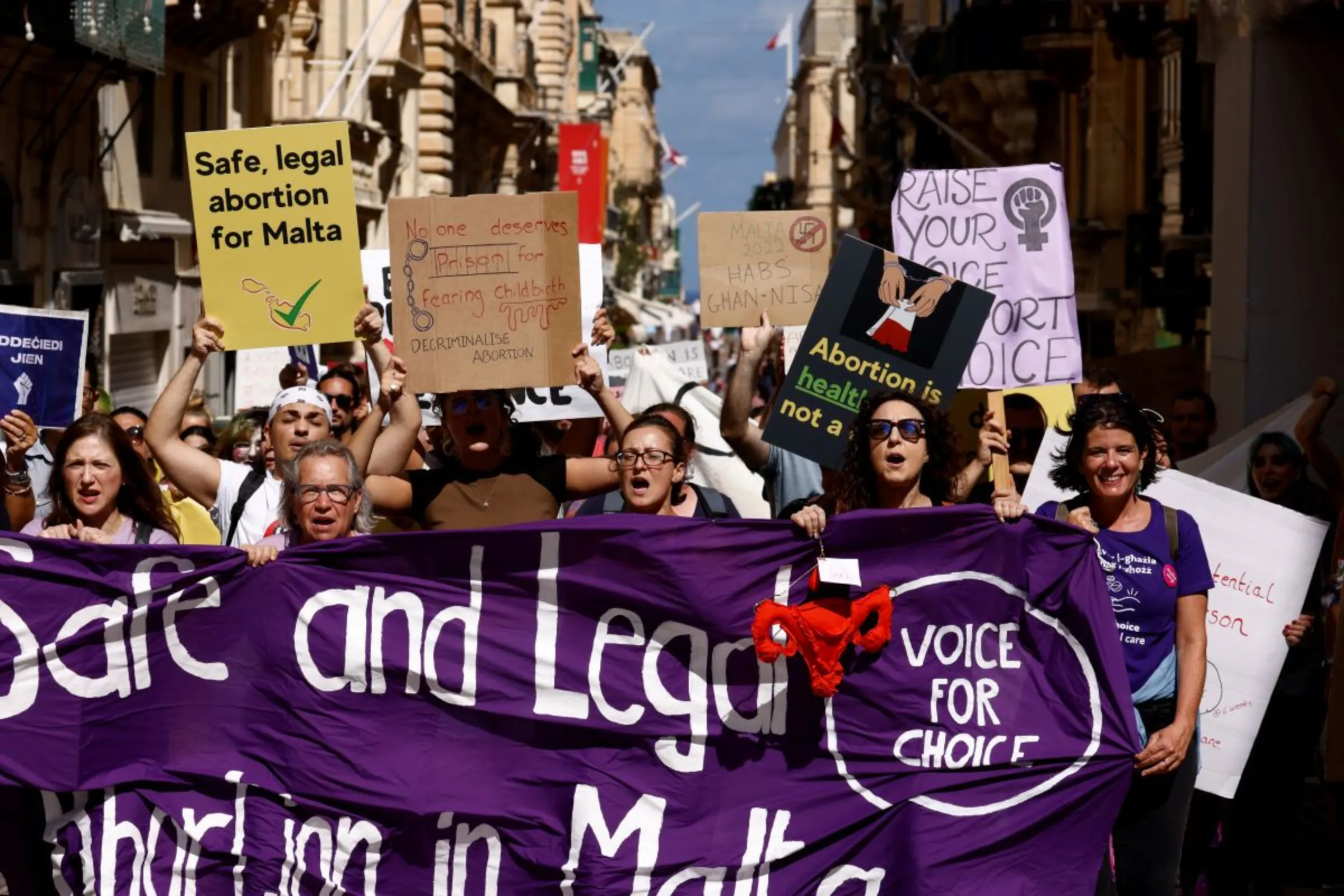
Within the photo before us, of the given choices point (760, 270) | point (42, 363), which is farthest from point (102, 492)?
point (760, 270)

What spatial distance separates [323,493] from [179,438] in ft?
3.43

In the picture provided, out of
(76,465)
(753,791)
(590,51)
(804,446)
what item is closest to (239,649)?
(76,465)

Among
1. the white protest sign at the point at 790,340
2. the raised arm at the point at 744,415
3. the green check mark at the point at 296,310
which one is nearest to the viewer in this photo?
the green check mark at the point at 296,310

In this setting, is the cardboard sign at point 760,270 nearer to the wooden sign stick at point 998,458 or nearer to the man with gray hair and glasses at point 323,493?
the wooden sign stick at point 998,458

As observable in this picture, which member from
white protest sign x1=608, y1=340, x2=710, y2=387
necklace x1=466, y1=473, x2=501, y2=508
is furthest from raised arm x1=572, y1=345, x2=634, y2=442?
white protest sign x1=608, y1=340, x2=710, y2=387

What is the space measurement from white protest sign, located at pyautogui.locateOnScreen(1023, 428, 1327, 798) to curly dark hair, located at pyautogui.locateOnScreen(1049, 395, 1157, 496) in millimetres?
655

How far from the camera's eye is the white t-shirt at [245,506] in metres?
6.95

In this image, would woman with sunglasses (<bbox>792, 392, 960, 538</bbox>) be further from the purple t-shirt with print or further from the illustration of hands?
the illustration of hands

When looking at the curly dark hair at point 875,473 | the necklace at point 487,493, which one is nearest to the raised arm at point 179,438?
the necklace at point 487,493

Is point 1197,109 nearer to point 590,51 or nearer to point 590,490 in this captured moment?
point 590,490

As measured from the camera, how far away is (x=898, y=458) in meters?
6.06

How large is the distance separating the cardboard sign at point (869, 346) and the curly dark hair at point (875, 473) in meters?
0.96

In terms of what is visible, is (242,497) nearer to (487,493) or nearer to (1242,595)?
(487,493)

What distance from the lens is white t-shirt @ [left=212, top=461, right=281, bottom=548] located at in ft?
22.8
